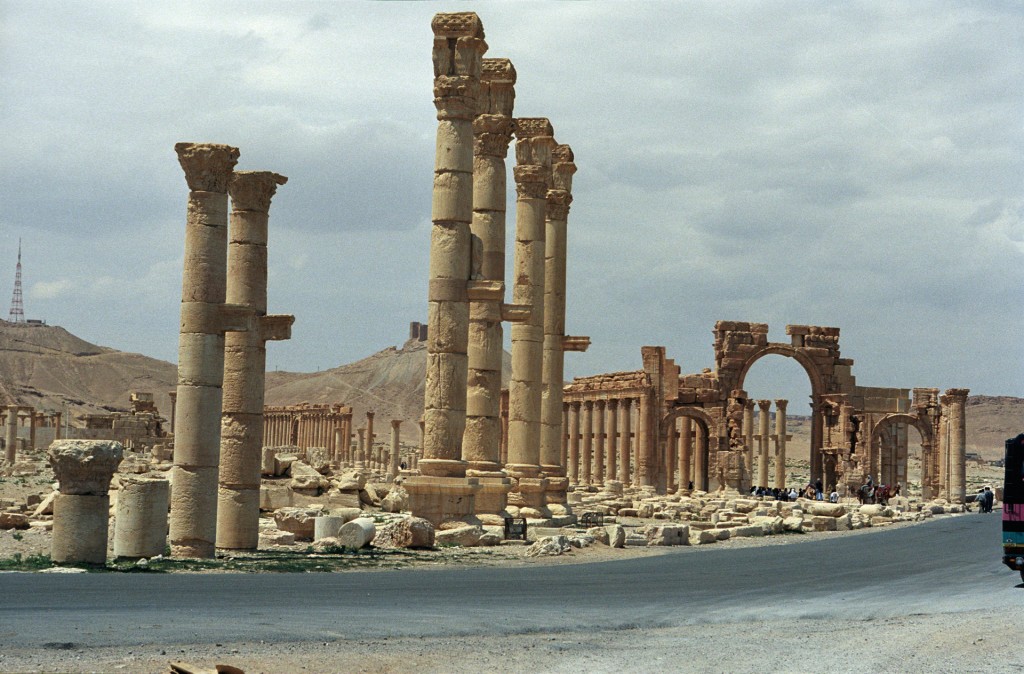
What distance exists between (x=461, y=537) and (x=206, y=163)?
7.50 metres

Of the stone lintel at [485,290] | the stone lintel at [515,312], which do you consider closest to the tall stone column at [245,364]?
the stone lintel at [485,290]

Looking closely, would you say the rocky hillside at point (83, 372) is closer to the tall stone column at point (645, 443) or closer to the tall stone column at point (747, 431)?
the tall stone column at point (747, 431)

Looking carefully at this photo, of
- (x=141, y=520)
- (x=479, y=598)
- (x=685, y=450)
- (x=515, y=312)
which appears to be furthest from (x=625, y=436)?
(x=479, y=598)

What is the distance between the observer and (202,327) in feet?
57.7

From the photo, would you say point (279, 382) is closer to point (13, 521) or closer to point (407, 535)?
point (13, 521)

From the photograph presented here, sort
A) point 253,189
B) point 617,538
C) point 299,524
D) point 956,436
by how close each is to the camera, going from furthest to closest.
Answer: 1. point 956,436
2. point 617,538
3. point 299,524
4. point 253,189

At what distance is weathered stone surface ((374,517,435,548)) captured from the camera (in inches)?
781

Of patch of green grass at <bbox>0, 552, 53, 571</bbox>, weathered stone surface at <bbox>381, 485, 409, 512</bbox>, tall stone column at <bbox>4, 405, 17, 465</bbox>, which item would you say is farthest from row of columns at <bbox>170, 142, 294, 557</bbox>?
tall stone column at <bbox>4, 405, 17, 465</bbox>

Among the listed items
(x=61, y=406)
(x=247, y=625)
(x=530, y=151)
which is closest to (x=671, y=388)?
(x=530, y=151)

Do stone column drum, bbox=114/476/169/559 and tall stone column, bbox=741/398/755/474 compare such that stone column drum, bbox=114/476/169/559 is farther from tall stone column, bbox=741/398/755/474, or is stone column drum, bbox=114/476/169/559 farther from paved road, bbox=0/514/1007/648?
tall stone column, bbox=741/398/755/474

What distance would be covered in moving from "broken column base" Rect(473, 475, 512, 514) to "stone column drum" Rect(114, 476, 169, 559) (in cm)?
782

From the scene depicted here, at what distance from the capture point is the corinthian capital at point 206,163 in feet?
57.4

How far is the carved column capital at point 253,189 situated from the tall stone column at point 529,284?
33.2 ft

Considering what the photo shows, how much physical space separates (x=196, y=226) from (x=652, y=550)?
1012 cm
